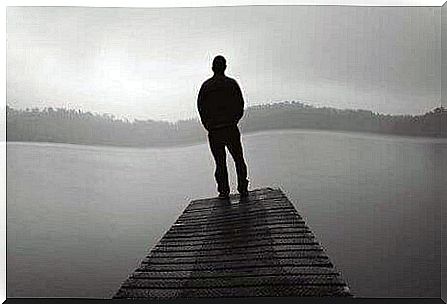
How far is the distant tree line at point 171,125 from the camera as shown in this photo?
473 centimetres

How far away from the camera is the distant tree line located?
473 centimetres

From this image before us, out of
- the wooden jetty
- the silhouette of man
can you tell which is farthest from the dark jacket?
the wooden jetty

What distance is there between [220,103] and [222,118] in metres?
0.07

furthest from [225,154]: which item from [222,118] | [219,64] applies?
[219,64]

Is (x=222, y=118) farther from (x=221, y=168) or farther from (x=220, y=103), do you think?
(x=221, y=168)

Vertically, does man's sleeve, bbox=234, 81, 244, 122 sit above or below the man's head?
below

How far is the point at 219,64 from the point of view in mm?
4723

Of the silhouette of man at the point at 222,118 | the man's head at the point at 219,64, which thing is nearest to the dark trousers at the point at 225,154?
the silhouette of man at the point at 222,118

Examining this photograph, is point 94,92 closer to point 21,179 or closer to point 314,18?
point 21,179

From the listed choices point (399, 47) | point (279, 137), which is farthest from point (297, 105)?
point (399, 47)

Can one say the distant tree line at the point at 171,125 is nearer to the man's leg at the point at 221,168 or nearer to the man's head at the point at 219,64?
the man's leg at the point at 221,168

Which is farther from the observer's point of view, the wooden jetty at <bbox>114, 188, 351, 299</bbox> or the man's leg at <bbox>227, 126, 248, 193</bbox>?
the man's leg at <bbox>227, 126, 248, 193</bbox>

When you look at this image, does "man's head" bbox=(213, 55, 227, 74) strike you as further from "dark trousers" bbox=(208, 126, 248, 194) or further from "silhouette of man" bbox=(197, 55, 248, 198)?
"dark trousers" bbox=(208, 126, 248, 194)

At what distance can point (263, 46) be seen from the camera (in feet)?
15.5
